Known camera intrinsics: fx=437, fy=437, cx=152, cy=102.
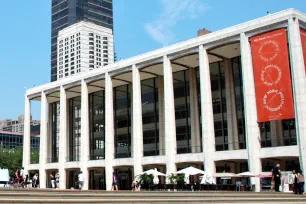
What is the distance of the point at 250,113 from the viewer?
40.5 meters

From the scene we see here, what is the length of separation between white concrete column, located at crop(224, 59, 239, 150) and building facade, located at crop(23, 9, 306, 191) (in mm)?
111

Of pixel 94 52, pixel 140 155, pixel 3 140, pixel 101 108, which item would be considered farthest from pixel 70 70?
pixel 140 155

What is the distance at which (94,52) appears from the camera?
7190 inches

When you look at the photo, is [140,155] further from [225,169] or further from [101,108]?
[101,108]

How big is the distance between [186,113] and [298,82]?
724 inches

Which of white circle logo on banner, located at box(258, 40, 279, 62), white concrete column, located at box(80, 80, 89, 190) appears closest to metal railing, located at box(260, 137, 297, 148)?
white circle logo on banner, located at box(258, 40, 279, 62)

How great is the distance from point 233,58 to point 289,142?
11.7 meters

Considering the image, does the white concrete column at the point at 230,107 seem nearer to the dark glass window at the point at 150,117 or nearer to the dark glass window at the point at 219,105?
the dark glass window at the point at 219,105

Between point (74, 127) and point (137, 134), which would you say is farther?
point (74, 127)

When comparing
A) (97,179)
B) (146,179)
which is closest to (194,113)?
(146,179)

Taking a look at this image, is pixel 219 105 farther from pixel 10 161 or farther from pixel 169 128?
pixel 10 161

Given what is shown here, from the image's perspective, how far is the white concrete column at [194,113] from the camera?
5156 centimetres

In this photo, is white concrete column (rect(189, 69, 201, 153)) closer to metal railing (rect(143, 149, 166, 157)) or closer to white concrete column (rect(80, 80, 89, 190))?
metal railing (rect(143, 149, 166, 157))

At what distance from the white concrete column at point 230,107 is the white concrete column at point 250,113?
293 inches
